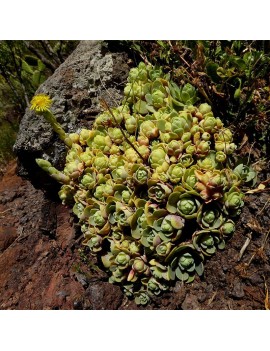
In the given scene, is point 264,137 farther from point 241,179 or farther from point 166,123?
point 166,123

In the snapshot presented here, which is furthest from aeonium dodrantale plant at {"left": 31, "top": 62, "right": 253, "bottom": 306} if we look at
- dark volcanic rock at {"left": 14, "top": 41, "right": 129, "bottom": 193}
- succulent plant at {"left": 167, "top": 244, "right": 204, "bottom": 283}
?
dark volcanic rock at {"left": 14, "top": 41, "right": 129, "bottom": 193}

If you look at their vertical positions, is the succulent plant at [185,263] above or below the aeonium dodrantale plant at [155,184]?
below

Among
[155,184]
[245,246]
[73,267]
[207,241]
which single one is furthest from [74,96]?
[245,246]

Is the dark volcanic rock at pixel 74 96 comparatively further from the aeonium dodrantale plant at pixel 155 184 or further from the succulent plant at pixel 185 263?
the succulent plant at pixel 185 263

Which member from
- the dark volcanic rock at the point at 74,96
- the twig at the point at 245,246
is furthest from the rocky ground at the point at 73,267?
the dark volcanic rock at the point at 74,96

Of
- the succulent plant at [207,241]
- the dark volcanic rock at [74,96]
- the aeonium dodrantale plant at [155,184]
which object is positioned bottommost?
the succulent plant at [207,241]

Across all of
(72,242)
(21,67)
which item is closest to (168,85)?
(72,242)

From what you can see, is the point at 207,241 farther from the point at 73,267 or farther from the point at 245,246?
the point at 73,267
